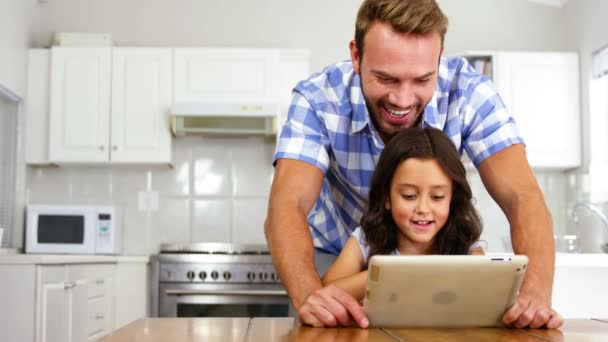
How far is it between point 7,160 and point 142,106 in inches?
33.7

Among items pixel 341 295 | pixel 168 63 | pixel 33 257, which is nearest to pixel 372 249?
pixel 341 295

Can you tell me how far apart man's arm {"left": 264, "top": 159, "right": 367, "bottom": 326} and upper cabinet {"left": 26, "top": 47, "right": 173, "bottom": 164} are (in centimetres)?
295

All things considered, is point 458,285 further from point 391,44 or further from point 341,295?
point 391,44

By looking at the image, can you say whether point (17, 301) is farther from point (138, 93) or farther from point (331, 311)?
point (331, 311)

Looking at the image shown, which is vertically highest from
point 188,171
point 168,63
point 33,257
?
point 168,63

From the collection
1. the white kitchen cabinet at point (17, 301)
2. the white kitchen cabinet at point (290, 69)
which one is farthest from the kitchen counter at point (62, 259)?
the white kitchen cabinet at point (290, 69)

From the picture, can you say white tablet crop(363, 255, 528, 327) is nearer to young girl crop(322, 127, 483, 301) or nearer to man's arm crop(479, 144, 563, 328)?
man's arm crop(479, 144, 563, 328)

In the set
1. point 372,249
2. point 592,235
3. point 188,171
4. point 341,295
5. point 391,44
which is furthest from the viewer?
point 188,171

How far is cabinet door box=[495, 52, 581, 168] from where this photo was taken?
4.68m

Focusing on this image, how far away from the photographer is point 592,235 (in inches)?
179

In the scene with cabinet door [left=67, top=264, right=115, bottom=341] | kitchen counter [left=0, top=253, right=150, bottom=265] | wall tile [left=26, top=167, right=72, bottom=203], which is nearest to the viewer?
kitchen counter [left=0, top=253, right=150, bottom=265]

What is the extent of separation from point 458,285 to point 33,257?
8.89 feet

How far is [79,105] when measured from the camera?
183 inches

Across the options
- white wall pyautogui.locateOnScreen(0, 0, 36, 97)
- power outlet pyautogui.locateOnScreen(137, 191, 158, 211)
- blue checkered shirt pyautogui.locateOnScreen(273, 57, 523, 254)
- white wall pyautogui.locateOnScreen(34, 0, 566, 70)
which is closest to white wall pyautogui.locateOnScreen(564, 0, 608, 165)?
white wall pyautogui.locateOnScreen(34, 0, 566, 70)
